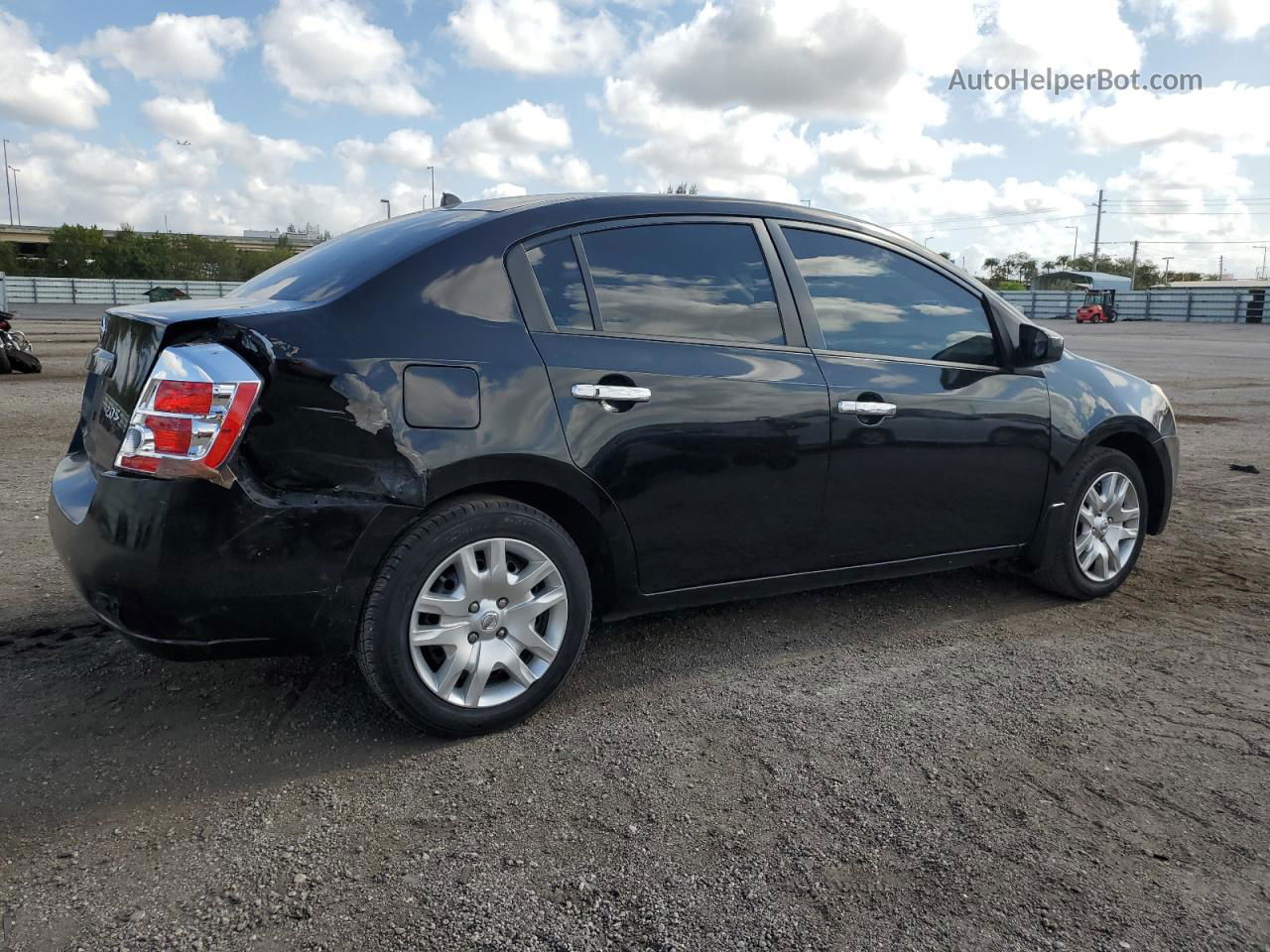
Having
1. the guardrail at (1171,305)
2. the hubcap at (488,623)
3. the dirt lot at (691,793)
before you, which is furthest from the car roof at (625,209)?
the guardrail at (1171,305)

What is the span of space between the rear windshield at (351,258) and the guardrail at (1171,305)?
51.6 m

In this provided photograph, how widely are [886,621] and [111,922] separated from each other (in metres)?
3.10

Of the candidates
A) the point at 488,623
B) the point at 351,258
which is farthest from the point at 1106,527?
the point at 351,258

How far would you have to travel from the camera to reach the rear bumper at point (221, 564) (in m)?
2.85

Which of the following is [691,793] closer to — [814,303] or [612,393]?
[612,393]

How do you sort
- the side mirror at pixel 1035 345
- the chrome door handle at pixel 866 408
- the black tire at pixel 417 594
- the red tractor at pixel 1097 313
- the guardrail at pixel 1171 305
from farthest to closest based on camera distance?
the red tractor at pixel 1097 313
the guardrail at pixel 1171 305
the side mirror at pixel 1035 345
the chrome door handle at pixel 866 408
the black tire at pixel 417 594

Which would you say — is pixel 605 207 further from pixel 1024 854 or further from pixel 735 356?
pixel 1024 854

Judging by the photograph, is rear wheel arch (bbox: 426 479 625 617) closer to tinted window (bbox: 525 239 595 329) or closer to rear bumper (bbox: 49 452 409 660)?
rear bumper (bbox: 49 452 409 660)

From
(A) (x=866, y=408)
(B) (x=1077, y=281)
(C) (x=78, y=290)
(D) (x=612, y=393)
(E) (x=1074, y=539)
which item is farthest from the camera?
(B) (x=1077, y=281)

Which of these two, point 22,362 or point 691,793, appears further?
point 22,362

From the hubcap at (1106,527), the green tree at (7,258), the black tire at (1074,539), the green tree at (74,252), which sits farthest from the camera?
the green tree at (74,252)

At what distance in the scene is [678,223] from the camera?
149 inches

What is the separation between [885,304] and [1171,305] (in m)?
59.2

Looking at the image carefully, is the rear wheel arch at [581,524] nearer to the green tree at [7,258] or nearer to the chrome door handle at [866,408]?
the chrome door handle at [866,408]
